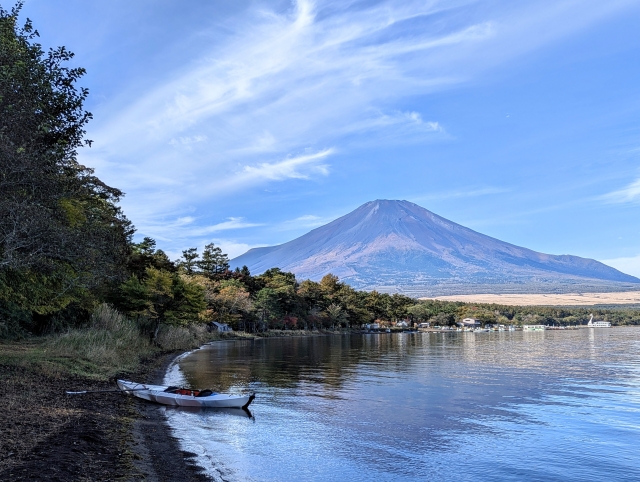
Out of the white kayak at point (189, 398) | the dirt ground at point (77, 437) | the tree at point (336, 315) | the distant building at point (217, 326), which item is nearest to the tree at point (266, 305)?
the distant building at point (217, 326)

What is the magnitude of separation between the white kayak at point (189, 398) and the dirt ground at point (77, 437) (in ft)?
3.24

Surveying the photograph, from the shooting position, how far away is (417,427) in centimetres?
1859

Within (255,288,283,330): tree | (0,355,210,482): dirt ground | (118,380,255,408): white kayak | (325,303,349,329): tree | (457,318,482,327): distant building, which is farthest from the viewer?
(457,318,482,327): distant building

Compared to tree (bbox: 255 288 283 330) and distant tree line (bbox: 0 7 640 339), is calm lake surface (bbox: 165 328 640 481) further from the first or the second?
tree (bbox: 255 288 283 330)

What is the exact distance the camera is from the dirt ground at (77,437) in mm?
10062

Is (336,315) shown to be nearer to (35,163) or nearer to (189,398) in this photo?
(189,398)

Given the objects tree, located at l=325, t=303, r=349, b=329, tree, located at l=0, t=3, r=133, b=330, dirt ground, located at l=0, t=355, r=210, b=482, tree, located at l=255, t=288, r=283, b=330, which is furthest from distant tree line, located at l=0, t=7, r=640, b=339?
tree, located at l=325, t=303, r=349, b=329

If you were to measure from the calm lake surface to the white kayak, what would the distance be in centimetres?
47

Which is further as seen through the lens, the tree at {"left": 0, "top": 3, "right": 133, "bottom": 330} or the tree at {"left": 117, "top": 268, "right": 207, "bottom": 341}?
the tree at {"left": 117, "top": 268, "right": 207, "bottom": 341}

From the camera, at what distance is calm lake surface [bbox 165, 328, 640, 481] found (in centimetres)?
1357

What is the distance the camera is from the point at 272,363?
42.3 meters

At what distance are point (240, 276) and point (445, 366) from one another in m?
78.8

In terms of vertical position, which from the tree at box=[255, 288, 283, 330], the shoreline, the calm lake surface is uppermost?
the tree at box=[255, 288, 283, 330]

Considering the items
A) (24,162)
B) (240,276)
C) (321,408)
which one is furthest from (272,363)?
(240,276)
